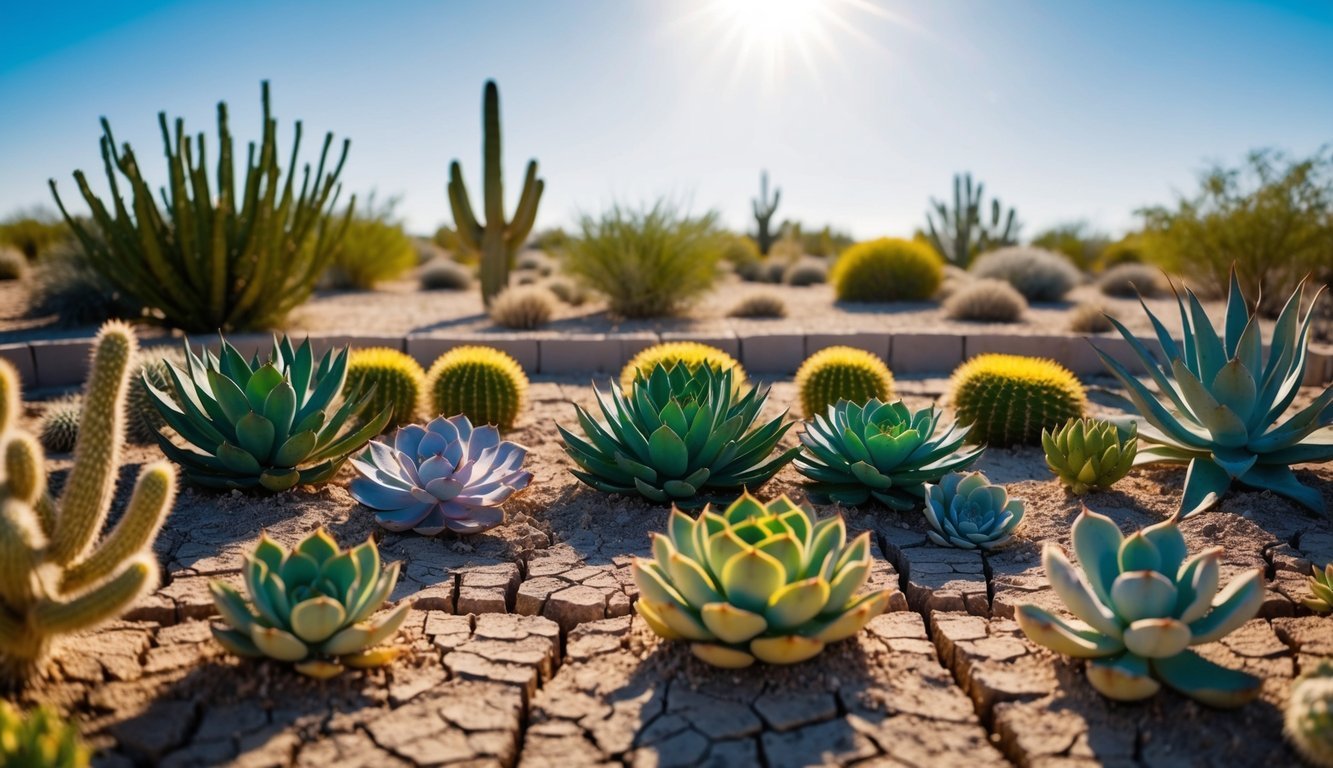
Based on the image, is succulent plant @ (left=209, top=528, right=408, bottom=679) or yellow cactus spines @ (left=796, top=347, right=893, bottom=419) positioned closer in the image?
succulent plant @ (left=209, top=528, right=408, bottom=679)

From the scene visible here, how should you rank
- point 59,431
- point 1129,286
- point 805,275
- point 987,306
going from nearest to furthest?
point 59,431 → point 987,306 → point 1129,286 → point 805,275

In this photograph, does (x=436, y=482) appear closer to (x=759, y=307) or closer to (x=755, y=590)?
(x=755, y=590)

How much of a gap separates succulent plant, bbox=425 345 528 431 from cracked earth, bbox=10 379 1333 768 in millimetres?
1593

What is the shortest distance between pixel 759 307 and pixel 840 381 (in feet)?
16.5

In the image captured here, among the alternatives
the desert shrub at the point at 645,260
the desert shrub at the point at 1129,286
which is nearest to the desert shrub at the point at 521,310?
the desert shrub at the point at 645,260

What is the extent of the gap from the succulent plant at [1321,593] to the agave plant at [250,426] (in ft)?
11.4

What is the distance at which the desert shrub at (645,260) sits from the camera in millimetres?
9742

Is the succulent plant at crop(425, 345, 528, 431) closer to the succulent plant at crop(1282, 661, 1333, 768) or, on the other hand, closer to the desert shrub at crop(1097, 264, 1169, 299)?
the succulent plant at crop(1282, 661, 1333, 768)

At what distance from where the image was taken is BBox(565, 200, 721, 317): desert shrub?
9.74 metres

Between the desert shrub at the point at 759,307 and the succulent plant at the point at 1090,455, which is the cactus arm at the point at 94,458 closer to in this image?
the succulent plant at the point at 1090,455

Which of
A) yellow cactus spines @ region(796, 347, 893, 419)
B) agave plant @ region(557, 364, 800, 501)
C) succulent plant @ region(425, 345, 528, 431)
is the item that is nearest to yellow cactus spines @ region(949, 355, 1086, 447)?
yellow cactus spines @ region(796, 347, 893, 419)

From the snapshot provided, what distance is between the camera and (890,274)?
11.7m

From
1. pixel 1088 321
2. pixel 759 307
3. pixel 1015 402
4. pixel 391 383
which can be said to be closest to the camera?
pixel 1015 402

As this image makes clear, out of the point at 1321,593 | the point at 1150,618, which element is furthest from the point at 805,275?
the point at 1150,618
